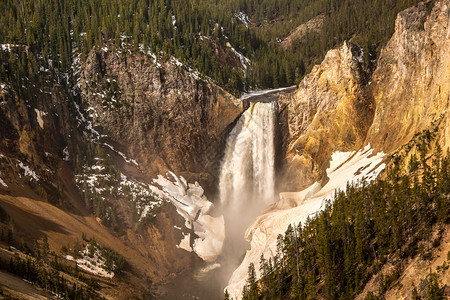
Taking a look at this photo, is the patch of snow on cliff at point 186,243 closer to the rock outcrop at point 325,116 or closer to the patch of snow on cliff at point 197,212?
the patch of snow on cliff at point 197,212

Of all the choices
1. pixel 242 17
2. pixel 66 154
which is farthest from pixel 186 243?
pixel 242 17

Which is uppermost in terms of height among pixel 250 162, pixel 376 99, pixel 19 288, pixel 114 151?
pixel 376 99

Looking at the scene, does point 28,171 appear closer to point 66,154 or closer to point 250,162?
point 66,154

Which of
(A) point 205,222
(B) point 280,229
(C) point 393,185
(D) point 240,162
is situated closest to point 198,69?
(D) point 240,162

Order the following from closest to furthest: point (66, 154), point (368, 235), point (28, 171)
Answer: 1. point (368, 235)
2. point (28, 171)
3. point (66, 154)

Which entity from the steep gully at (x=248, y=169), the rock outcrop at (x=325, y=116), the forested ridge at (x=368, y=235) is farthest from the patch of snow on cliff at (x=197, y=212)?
the forested ridge at (x=368, y=235)

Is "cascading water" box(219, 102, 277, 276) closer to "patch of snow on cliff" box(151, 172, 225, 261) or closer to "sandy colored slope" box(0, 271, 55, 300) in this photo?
"patch of snow on cliff" box(151, 172, 225, 261)
